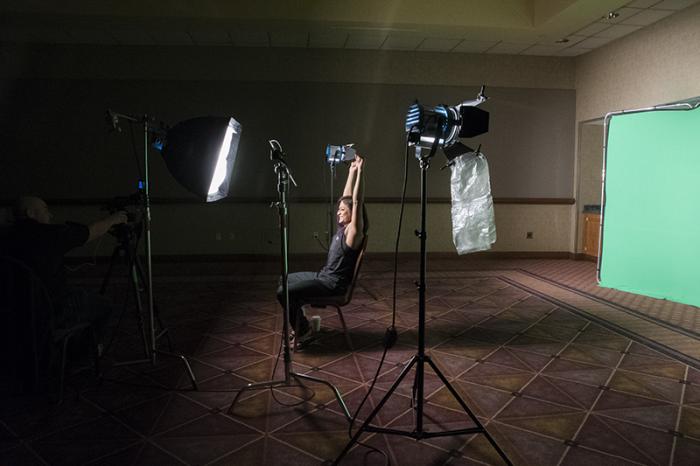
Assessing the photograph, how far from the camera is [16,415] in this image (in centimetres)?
231

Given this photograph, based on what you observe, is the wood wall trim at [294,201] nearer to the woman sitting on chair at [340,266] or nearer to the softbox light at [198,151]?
the woman sitting on chair at [340,266]

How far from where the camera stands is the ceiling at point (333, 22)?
16.9 ft

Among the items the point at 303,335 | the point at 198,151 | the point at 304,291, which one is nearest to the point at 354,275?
the point at 304,291

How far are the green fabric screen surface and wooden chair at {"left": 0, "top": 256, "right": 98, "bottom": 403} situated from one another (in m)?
5.24

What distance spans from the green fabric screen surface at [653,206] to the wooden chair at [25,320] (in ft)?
17.2

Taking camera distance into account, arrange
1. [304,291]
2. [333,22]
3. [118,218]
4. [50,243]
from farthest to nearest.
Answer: [333,22], [304,291], [118,218], [50,243]

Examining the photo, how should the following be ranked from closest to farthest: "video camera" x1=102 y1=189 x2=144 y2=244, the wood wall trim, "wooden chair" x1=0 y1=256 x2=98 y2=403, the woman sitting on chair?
"wooden chair" x1=0 y1=256 x2=98 y2=403
"video camera" x1=102 y1=189 x2=144 y2=244
the woman sitting on chair
the wood wall trim

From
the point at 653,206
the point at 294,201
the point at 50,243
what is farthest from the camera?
the point at 294,201

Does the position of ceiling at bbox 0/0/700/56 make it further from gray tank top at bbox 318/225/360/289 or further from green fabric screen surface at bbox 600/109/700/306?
gray tank top at bbox 318/225/360/289

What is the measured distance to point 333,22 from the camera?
544cm

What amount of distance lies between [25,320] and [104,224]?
1.98 ft

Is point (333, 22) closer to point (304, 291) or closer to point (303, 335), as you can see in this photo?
point (304, 291)

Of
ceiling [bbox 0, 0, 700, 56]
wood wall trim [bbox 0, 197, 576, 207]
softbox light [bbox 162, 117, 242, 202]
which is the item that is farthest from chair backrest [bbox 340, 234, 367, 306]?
wood wall trim [bbox 0, 197, 576, 207]

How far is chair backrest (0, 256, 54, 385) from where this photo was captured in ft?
7.14
